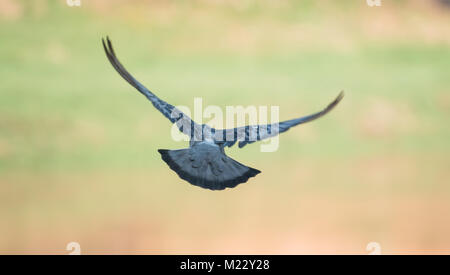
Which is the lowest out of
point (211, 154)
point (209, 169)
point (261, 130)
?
point (209, 169)

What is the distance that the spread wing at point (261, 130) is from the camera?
33.3ft

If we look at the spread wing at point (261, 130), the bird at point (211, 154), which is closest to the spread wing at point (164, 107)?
the bird at point (211, 154)

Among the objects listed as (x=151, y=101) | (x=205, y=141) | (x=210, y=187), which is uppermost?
(x=151, y=101)

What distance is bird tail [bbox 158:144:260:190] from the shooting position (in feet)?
34.9

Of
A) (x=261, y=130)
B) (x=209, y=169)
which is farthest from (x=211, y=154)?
(x=261, y=130)

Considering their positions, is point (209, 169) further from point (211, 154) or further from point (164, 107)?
point (164, 107)

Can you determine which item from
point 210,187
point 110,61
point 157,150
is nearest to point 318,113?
point 210,187

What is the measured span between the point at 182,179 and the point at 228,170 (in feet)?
2.64

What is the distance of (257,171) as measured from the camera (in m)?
10.8

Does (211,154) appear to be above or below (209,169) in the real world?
above

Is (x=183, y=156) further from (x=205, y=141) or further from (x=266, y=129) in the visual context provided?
(x=266, y=129)

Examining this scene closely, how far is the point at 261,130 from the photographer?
34.8 ft

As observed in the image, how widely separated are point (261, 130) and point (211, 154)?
0.95 meters

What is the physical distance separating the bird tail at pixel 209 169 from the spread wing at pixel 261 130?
33cm
